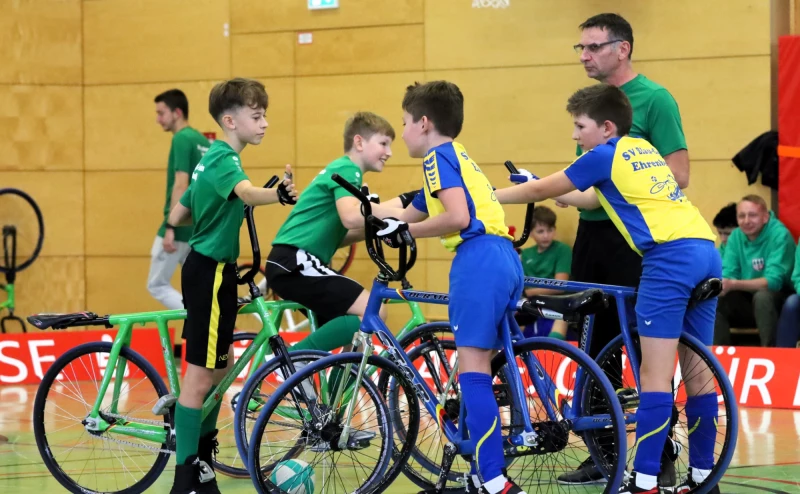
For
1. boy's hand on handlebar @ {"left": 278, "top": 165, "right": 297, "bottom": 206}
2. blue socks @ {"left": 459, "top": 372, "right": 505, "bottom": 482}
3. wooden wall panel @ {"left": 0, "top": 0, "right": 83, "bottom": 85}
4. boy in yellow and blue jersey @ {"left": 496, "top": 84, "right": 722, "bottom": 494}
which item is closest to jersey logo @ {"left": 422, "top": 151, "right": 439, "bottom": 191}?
boy in yellow and blue jersey @ {"left": 496, "top": 84, "right": 722, "bottom": 494}

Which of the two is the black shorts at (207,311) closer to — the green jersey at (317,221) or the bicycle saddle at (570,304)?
the green jersey at (317,221)

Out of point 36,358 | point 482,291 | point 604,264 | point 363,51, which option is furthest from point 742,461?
point 363,51

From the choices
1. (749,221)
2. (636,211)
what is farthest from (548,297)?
(749,221)

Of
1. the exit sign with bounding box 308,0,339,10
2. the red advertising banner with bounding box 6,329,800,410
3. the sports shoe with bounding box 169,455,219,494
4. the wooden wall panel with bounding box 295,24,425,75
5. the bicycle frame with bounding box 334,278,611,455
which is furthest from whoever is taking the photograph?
the exit sign with bounding box 308,0,339,10

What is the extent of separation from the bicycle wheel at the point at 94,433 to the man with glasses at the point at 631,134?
1.91 meters

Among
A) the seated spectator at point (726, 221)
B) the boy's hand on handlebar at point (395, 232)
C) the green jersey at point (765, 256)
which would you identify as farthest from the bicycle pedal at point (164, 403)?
the seated spectator at point (726, 221)

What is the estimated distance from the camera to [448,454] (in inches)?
171

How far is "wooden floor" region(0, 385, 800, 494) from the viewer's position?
512 centimetres

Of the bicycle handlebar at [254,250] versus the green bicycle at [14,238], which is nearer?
the bicycle handlebar at [254,250]

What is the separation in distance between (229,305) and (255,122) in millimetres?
806

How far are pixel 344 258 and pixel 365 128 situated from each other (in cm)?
493

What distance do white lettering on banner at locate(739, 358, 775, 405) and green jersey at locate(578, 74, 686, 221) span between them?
3.31m

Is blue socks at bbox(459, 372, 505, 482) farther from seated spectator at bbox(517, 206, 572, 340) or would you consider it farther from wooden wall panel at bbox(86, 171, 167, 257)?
wooden wall panel at bbox(86, 171, 167, 257)

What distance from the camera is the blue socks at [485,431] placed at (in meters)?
4.17
